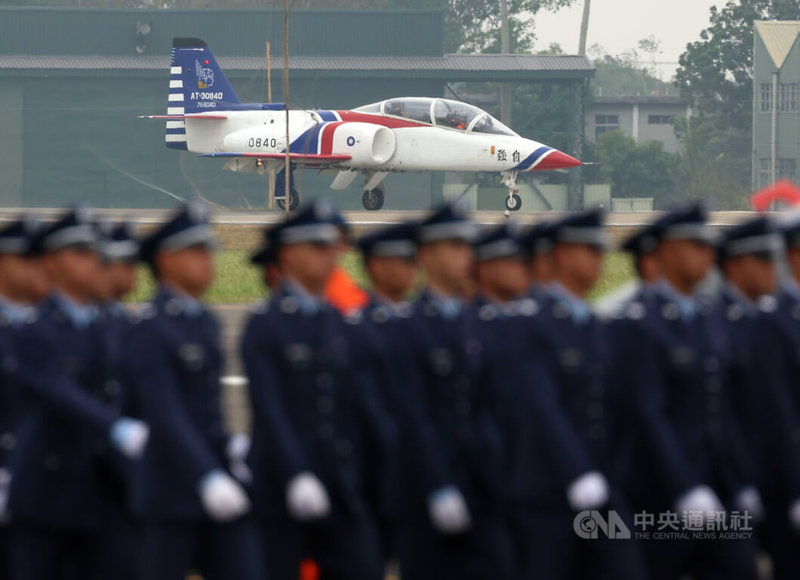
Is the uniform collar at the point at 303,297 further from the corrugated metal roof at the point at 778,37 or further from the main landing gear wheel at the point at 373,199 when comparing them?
the corrugated metal roof at the point at 778,37

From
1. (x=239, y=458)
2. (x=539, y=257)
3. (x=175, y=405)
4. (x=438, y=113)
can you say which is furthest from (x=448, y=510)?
(x=438, y=113)

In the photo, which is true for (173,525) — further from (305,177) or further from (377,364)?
(305,177)

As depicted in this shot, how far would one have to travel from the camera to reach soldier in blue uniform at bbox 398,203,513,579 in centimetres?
540

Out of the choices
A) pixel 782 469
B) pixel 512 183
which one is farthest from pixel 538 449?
pixel 512 183

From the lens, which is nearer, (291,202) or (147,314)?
(147,314)

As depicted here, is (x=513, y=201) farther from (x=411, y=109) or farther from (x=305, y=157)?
(x=305, y=157)

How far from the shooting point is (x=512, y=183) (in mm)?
40406

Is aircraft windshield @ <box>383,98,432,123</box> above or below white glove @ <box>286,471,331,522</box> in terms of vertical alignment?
above

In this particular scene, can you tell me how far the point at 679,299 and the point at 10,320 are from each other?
265 centimetres

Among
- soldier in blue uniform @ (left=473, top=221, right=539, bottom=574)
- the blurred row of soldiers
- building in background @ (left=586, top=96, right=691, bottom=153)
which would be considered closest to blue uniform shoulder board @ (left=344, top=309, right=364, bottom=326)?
the blurred row of soldiers

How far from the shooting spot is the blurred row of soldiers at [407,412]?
17.1 ft

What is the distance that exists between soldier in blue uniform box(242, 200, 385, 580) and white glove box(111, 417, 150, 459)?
41cm

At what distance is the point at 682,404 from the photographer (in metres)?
5.47

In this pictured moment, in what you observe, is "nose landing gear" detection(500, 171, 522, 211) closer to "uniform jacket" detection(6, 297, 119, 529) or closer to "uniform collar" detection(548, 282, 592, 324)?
"uniform collar" detection(548, 282, 592, 324)
